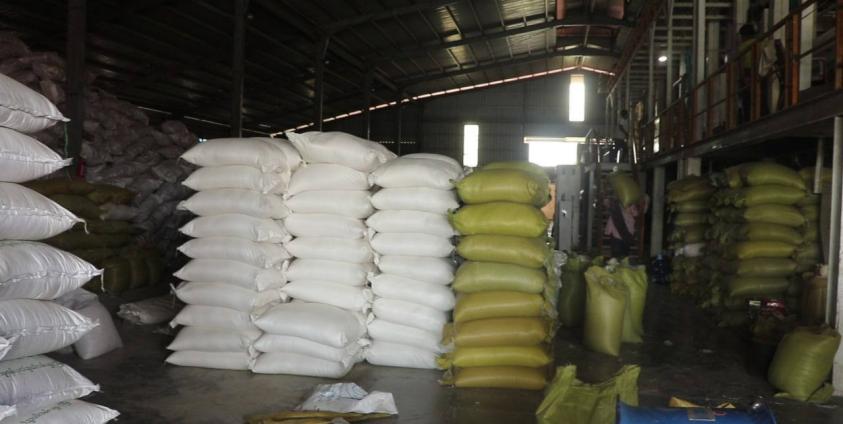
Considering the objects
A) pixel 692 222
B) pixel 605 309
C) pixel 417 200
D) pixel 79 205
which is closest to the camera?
pixel 417 200

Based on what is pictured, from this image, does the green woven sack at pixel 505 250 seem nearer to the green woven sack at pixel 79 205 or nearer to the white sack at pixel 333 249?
the white sack at pixel 333 249

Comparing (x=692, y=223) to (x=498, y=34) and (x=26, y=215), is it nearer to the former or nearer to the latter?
(x=26, y=215)

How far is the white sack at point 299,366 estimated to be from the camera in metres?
4.33

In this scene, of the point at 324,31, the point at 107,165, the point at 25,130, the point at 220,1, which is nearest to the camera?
the point at 25,130

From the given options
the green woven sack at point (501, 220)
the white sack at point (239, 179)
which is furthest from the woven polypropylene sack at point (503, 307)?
the white sack at point (239, 179)

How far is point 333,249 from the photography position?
459 cm

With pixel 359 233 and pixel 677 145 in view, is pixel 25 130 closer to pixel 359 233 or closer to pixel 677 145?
pixel 359 233

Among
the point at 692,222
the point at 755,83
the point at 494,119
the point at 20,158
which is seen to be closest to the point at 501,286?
the point at 20,158

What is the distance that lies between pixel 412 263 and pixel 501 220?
65 centimetres

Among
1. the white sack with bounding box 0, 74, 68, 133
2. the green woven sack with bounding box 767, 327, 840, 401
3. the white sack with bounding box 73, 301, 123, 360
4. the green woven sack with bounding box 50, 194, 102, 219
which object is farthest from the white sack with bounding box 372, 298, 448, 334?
the green woven sack with bounding box 50, 194, 102, 219

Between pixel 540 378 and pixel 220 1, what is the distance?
9131 mm

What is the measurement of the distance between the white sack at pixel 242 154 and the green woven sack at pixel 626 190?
6.84m

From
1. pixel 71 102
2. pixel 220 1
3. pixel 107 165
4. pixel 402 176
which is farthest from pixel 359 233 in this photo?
pixel 220 1

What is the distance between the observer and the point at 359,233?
462cm
